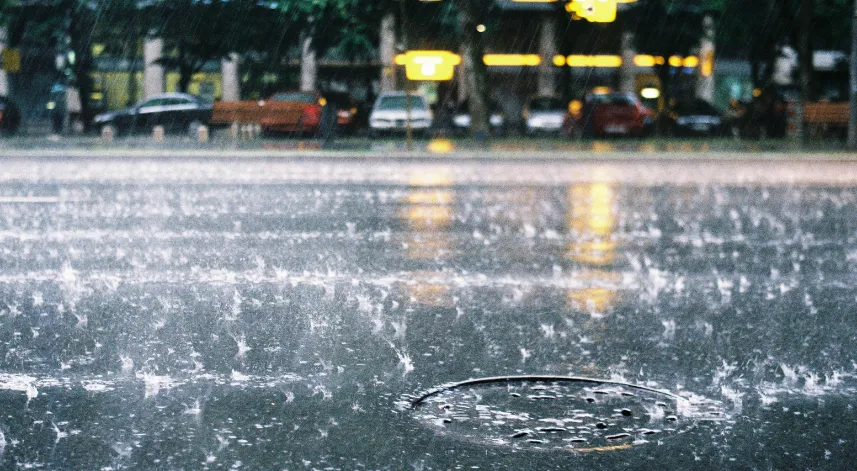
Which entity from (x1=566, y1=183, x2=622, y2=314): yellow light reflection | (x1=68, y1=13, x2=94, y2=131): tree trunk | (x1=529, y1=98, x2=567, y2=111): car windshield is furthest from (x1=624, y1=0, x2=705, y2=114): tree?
(x1=566, y1=183, x2=622, y2=314): yellow light reflection

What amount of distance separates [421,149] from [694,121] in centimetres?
1348

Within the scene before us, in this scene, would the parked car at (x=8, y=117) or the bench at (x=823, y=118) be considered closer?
the bench at (x=823, y=118)

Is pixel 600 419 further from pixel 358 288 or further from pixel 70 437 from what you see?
pixel 358 288

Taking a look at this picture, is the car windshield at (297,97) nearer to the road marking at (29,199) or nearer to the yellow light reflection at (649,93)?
the road marking at (29,199)

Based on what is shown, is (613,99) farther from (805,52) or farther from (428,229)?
(428,229)

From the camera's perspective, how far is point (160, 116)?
127 ft

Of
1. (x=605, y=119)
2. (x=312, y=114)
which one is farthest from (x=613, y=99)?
(x=312, y=114)

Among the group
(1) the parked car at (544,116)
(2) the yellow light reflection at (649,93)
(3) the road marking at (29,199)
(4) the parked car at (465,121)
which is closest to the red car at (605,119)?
(1) the parked car at (544,116)

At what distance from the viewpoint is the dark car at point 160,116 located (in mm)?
38156

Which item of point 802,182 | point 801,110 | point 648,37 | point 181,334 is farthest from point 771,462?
point 648,37

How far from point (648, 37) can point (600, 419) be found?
3855 cm

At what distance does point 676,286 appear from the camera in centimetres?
828

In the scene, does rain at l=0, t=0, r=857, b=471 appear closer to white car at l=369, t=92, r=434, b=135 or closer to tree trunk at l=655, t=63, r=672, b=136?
white car at l=369, t=92, r=434, b=135

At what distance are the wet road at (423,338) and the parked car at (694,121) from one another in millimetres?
25308
